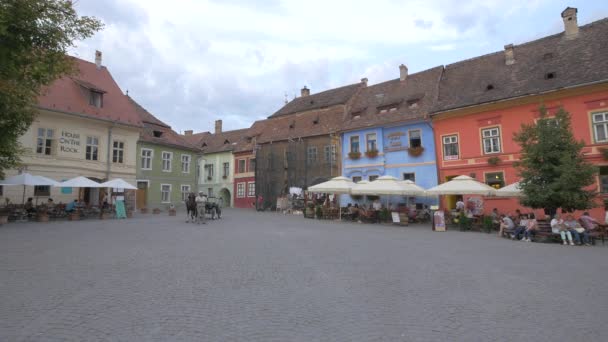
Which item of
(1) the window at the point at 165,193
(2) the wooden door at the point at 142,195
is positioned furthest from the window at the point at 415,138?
(2) the wooden door at the point at 142,195

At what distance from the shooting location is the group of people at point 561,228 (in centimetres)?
1289

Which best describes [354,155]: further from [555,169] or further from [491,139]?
[555,169]

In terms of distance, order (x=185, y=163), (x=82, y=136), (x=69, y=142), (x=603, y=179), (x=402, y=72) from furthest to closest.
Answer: (x=185, y=163)
(x=402, y=72)
(x=82, y=136)
(x=69, y=142)
(x=603, y=179)

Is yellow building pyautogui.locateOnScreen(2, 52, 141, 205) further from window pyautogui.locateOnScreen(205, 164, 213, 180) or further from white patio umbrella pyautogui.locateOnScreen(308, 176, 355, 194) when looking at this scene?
window pyautogui.locateOnScreen(205, 164, 213, 180)

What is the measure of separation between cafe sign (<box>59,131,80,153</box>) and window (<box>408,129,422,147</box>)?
2311 centimetres

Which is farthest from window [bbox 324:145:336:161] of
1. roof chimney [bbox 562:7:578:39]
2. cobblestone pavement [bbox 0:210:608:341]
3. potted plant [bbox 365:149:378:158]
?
cobblestone pavement [bbox 0:210:608:341]

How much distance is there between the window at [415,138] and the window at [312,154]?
900 cm

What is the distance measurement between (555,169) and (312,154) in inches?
788

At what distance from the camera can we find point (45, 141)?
75.6 ft

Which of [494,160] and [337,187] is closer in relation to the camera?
[337,187]

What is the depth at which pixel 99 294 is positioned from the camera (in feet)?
17.6

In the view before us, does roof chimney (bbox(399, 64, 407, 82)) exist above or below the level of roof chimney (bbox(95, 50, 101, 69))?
below

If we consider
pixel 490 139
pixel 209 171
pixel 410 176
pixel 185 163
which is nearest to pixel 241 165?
pixel 209 171

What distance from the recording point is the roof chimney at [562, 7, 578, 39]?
2219cm
